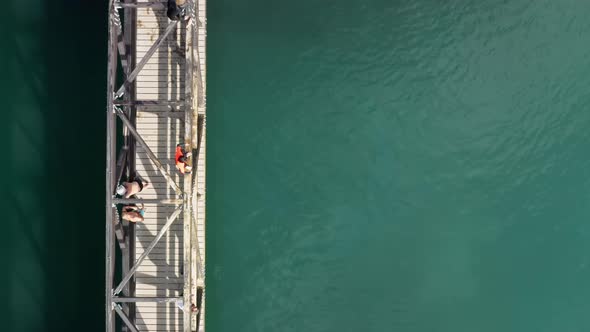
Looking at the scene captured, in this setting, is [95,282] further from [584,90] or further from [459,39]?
[584,90]

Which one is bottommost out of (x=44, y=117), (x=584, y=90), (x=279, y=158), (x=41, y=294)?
(x=41, y=294)

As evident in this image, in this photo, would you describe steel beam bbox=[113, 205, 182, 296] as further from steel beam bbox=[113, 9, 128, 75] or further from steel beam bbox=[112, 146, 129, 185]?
steel beam bbox=[113, 9, 128, 75]

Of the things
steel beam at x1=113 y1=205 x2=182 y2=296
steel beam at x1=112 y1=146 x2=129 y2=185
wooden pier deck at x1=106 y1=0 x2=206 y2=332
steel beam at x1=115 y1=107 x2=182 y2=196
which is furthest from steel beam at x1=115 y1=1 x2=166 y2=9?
steel beam at x1=113 y1=205 x2=182 y2=296

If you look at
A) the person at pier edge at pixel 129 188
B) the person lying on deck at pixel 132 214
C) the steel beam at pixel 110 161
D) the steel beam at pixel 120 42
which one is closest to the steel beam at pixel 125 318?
the steel beam at pixel 110 161

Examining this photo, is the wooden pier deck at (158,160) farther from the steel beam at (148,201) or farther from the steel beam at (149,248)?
the steel beam at (148,201)

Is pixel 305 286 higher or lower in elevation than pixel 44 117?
lower

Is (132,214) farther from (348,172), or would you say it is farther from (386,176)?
(386,176)

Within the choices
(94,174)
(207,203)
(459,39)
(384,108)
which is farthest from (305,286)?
(459,39)
